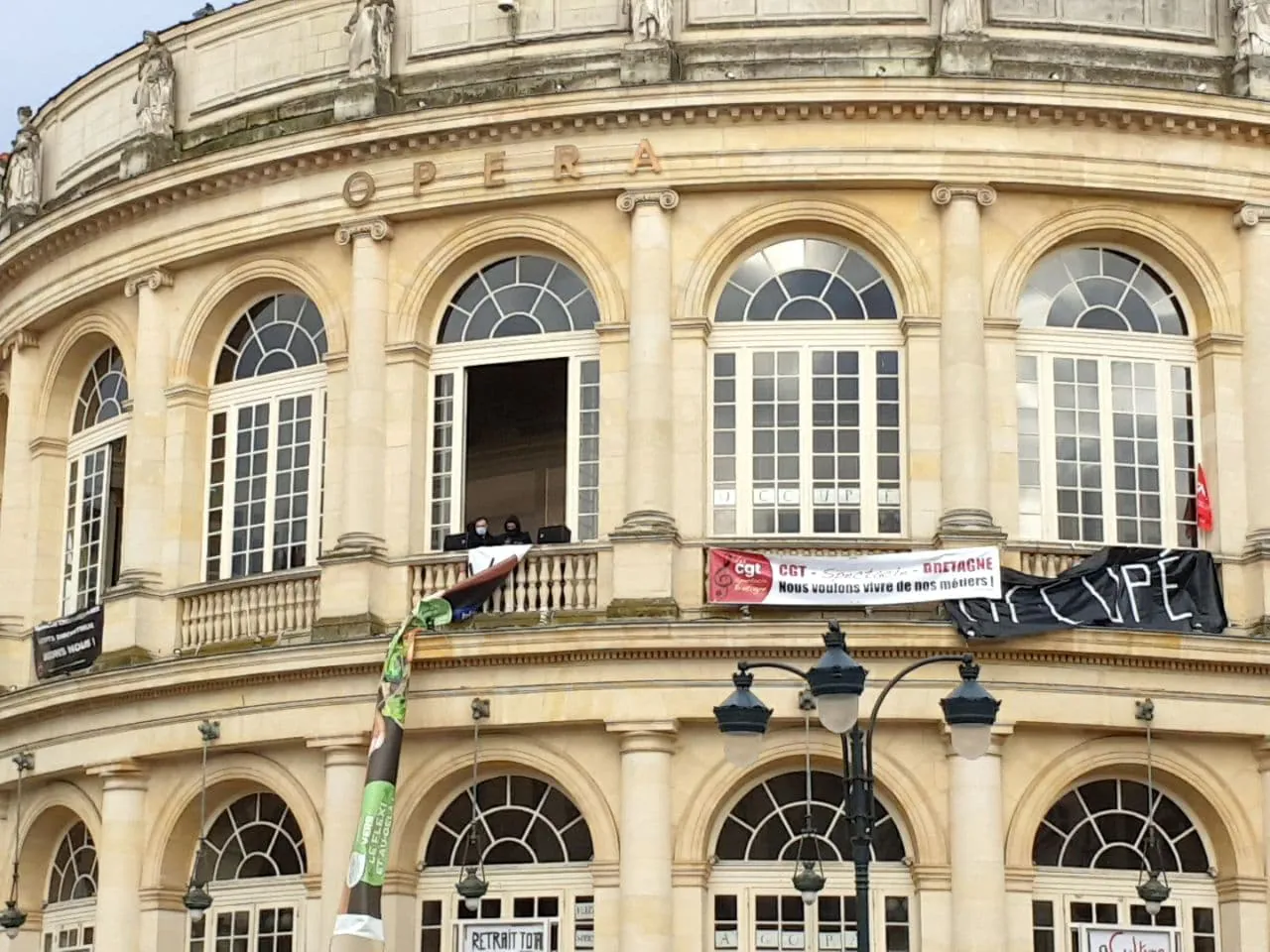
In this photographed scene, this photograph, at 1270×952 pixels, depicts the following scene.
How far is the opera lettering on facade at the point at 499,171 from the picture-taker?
100ft

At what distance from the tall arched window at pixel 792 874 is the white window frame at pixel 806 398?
323 cm

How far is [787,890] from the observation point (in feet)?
95.6

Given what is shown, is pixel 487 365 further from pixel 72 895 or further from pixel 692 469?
pixel 72 895

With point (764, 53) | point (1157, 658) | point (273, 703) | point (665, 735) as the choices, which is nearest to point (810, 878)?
point (665, 735)

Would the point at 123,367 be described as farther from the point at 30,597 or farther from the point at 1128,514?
the point at 1128,514

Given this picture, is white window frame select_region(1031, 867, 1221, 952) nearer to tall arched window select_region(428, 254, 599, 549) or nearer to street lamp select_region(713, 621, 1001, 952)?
tall arched window select_region(428, 254, 599, 549)

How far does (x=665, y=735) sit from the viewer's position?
2883 centimetres

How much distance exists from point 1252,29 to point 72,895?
19778 millimetres

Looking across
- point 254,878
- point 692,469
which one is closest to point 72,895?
point 254,878

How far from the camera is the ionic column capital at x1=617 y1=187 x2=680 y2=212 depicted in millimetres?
30516

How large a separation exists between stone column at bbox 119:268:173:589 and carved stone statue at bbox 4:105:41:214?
4206 mm

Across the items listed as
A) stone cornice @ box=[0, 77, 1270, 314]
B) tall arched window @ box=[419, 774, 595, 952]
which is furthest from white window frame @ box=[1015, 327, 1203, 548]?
tall arched window @ box=[419, 774, 595, 952]

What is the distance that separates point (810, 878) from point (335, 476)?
27.7 ft

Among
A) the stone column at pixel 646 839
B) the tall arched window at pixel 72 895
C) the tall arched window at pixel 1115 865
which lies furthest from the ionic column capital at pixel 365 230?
the tall arched window at pixel 1115 865
